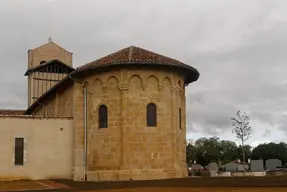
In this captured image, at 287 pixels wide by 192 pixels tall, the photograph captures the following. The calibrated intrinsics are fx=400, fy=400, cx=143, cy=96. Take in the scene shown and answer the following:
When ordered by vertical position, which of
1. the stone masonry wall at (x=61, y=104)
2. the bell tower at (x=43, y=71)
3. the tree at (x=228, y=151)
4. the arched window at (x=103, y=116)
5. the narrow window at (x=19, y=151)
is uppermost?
the bell tower at (x=43, y=71)

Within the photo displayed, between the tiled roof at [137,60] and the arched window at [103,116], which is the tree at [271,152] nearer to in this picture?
the tiled roof at [137,60]

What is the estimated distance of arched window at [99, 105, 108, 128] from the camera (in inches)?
1007

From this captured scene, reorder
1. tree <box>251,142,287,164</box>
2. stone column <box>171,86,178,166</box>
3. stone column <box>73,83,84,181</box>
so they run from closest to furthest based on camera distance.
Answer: stone column <box>171,86,178,166</box> < stone column <box>73,83,84,181</box> < tree <box>251,142,287,164</box>

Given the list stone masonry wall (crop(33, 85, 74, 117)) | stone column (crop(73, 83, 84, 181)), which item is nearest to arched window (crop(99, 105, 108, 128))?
stone column (crop(73, 83, 84, 181))

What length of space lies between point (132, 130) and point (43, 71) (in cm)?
2542

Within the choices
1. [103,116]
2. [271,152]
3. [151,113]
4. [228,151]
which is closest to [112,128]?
[103,116]

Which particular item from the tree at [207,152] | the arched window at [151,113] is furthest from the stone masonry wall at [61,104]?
the tree at [207,152]

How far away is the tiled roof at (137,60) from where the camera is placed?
2478cm

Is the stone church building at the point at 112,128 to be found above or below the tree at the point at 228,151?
above

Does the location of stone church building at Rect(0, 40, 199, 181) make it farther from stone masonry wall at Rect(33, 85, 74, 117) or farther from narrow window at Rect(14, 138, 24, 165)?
stone masonry wall at Rect(33, 85, 74, 117)

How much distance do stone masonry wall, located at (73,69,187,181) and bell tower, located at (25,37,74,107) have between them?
847 inches

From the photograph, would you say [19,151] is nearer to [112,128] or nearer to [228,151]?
[112,128]

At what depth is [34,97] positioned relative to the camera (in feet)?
154

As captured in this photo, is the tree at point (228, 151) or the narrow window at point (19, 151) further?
the tree at point (228, 151)
